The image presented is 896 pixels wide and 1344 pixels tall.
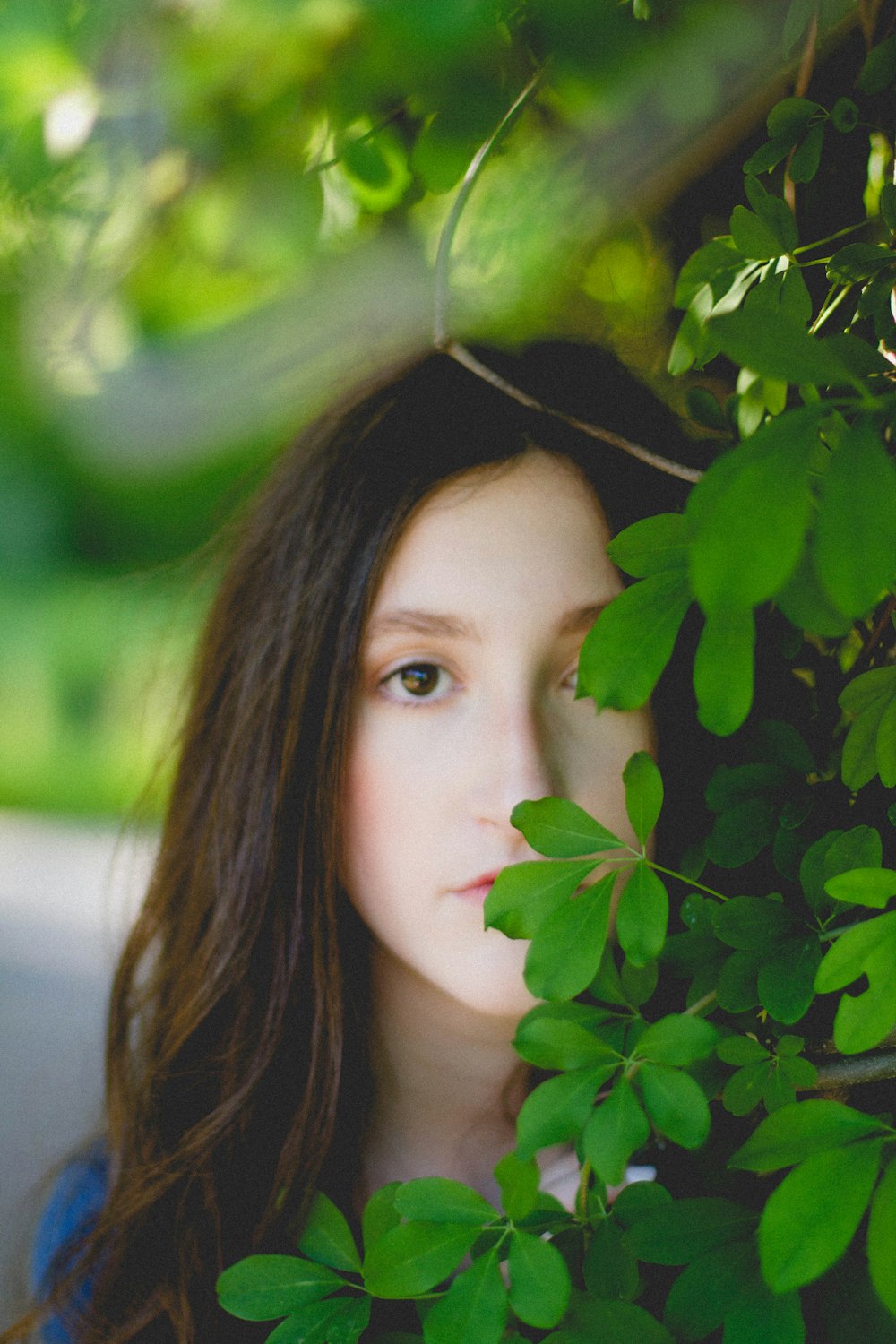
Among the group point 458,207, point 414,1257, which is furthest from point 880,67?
point 414,1257

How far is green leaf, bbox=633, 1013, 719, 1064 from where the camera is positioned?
0.51 metres

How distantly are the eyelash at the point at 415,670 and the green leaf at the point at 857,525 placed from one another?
55cm

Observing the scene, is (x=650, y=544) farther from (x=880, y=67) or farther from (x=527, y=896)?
(x=880, y=67)

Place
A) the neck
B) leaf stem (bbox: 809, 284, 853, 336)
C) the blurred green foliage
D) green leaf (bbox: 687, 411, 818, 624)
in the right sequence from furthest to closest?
1. the neck
2. the blurred green foliage
3. leaf stem (bbox: 809, 284, 853, 336)
4. green leaf (bbox: 687, 411, 818, 624)

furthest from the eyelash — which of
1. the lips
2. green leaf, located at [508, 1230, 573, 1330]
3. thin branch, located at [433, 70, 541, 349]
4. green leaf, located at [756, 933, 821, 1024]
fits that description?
green leaf, located at [508, 1230, 573, 1330]

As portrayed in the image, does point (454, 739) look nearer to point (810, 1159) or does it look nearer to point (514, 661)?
point (514, 661)

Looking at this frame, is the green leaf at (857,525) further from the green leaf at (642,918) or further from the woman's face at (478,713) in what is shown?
the woman's face at (478,713)

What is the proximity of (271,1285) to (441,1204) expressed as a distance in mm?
132

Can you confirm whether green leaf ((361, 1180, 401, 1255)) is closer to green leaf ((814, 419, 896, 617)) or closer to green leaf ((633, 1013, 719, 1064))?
green leaf ((633, 1013, 719, 1064))

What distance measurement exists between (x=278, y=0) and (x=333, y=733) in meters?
0.55

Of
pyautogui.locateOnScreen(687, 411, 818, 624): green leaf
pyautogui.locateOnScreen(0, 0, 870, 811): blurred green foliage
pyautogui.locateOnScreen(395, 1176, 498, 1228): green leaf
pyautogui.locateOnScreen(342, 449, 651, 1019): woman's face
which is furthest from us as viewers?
pyautogui.locateOnScreen(342, 449, 651, 1019): woman's face

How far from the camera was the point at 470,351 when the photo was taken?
924mm

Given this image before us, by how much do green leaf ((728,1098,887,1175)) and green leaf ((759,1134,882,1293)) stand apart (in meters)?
0.02

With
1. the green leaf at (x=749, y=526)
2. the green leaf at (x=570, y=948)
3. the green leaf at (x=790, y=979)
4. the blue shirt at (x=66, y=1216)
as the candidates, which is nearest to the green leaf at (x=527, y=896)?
the green leaf at (x=570, y=948)
